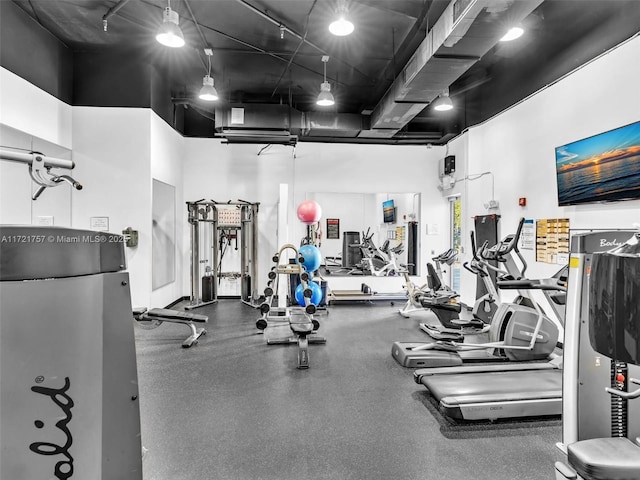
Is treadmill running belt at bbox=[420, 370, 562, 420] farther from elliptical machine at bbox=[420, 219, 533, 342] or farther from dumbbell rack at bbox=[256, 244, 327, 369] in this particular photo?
dumbbell rack at bbox=[256, 244, 327, 369]

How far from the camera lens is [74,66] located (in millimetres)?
5367

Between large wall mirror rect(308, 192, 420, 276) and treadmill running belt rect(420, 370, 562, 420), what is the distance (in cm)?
469

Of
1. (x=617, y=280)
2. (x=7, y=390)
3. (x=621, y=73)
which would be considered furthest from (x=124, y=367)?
(x=621, y=73)

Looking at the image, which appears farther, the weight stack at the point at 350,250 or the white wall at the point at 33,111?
the weight stack at the point at 350,250

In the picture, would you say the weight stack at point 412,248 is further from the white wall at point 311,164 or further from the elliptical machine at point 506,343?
the elliptical machine at point 506,343

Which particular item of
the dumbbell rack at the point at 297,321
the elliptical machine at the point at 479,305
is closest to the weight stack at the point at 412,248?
the elliptical machine at the point at 479,305

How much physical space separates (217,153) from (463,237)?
5279mm

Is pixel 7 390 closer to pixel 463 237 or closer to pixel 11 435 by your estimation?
pixel 11 435

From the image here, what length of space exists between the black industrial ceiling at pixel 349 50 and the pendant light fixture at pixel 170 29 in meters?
0.57

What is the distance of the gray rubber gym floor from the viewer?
7.22 ft

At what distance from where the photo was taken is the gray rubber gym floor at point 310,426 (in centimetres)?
220

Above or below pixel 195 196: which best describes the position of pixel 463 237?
below

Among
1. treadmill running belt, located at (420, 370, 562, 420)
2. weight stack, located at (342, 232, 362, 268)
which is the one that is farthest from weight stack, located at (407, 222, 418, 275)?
treadmill running belt, located at (420, 370, 562, 420)

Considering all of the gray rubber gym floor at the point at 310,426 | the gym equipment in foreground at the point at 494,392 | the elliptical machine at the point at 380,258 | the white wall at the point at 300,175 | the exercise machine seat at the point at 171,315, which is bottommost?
the gray rubber gym floor at the point at 310,426
